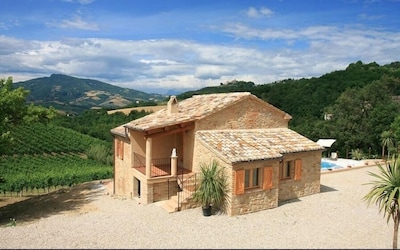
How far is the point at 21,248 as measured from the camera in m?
11.1

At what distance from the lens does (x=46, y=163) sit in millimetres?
46156

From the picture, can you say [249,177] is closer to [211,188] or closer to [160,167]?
[211,188]

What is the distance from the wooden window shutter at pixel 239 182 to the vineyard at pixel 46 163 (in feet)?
70.0

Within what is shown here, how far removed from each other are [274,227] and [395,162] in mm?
5059

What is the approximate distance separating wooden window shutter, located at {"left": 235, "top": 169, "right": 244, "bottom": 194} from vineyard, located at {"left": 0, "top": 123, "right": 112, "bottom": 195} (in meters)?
21.3

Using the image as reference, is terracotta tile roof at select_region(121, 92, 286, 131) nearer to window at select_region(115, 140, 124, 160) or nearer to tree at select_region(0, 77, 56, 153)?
window at select_region(115, 140, 124, 160)

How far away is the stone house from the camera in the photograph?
573 inches

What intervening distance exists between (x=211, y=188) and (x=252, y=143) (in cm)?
345

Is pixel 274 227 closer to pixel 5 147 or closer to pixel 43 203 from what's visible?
pixel 5 147

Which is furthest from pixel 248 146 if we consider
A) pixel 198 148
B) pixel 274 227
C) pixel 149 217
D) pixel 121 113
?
pixel 121 113

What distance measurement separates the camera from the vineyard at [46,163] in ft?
107

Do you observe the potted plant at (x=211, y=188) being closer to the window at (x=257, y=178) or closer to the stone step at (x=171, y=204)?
the window at (x=257, y=178)

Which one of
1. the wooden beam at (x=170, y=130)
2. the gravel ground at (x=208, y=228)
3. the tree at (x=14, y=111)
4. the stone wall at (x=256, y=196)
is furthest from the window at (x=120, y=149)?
the stone wall at (x=256, y=196)

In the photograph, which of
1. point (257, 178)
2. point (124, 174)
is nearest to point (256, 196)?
point (257, 178)
